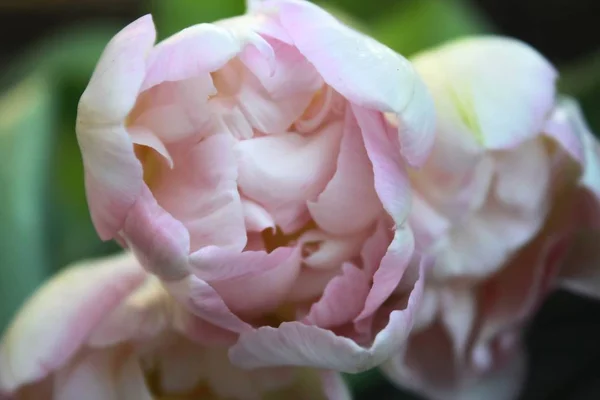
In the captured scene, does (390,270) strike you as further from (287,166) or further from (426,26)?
(426,26)

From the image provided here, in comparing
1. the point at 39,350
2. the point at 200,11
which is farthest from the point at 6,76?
the point at 39,350

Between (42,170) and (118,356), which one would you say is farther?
(42,170)

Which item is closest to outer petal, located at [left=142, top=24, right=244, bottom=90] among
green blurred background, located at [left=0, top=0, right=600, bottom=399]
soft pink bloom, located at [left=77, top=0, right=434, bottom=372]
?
soft pink bloom, located at [left=77, top=0, right=434, bottom=372]

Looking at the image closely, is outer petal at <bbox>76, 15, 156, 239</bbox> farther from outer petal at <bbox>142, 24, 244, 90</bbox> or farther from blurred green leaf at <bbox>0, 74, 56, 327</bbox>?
blurred green leaf at <bbox>0, 74, 56, 327</bbox>

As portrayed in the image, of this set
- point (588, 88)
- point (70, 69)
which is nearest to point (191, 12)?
point (70, 69)

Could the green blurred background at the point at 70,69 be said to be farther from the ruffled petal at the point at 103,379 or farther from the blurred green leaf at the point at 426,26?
the ruffled petal at the point at 103,379

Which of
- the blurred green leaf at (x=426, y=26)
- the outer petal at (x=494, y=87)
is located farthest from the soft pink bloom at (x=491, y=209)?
the blurred green leaf at (x=426, y=26)

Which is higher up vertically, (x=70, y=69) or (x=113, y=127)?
(x=113, y=127)
